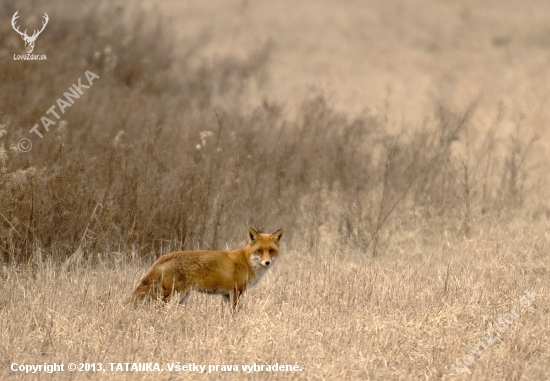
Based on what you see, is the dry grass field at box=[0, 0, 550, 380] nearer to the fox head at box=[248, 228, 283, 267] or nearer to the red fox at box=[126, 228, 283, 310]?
the red fox at box=[126, 228, 283, 310]

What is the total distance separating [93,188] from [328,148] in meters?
5.15

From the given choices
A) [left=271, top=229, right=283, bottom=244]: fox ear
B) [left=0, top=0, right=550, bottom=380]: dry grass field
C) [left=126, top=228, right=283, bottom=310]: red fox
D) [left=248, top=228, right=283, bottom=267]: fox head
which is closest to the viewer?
[left=0, top=0, right=550, bottom=380]: dry grass field

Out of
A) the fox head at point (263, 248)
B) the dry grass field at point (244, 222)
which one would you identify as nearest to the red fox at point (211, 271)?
the fox head at point (263, 248)

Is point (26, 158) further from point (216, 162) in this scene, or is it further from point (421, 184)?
point (421, 184)

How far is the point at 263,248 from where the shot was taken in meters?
6.79

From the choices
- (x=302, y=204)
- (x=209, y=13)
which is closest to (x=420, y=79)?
(x=209, y=13)

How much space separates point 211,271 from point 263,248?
58 cm

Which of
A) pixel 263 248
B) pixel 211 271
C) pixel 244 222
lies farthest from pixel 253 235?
pixel 244 222

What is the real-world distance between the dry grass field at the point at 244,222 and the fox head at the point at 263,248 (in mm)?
443

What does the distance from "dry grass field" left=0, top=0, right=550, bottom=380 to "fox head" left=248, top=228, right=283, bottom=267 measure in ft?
1.45

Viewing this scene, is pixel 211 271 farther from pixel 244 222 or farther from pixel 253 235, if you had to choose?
pixel 244 222

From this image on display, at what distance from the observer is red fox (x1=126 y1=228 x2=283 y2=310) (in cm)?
629

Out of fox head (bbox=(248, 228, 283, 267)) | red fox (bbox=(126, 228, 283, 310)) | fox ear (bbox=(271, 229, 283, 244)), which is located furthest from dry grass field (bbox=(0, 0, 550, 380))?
fox ear (bbox=(271, 229, 283, 244))

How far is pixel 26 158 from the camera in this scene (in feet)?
28.8
